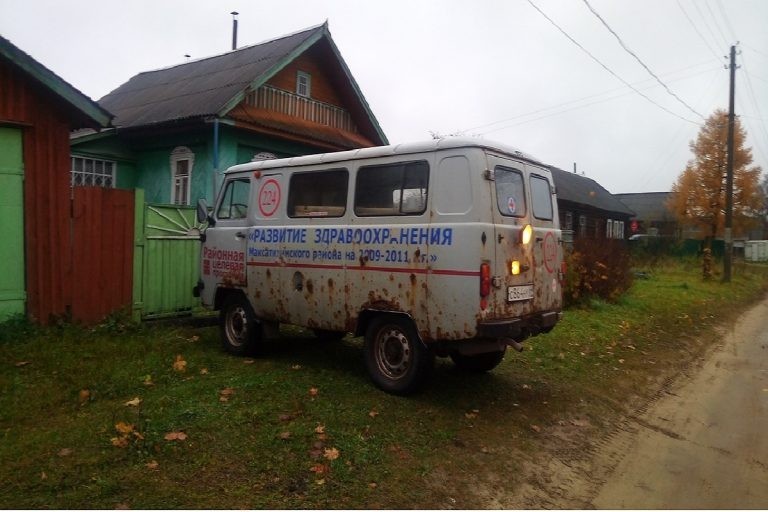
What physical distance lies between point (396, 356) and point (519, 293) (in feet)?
4.61

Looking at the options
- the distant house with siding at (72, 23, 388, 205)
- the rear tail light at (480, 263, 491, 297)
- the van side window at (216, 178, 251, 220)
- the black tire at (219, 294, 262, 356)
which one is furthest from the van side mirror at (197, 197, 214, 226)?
the distant house with siding at (72, 23, 388, 205)

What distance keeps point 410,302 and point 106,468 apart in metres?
2.85

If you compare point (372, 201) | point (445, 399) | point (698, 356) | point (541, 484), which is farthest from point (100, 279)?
point (698, 356)

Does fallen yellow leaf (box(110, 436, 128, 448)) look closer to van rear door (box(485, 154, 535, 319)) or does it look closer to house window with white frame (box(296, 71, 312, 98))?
van rear door (box(485, 154, 535, 319))

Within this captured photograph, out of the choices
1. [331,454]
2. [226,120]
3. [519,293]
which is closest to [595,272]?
[519,293]

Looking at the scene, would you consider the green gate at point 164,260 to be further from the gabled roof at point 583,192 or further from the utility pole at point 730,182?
the gabled roof at point 583,192

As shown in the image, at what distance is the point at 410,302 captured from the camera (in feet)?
17.5

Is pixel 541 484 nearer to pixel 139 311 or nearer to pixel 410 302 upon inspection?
pixel 410 302

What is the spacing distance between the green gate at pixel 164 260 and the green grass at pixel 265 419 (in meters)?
0.74

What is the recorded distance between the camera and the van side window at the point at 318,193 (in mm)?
6086

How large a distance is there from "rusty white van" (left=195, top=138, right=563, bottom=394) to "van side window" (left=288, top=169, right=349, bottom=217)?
17 mm

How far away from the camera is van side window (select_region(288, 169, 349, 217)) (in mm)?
6086

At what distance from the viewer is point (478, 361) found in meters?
6.65

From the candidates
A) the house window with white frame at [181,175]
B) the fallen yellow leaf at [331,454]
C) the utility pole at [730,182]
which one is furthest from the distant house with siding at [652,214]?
the fallen yellow leaf at [331,454]
